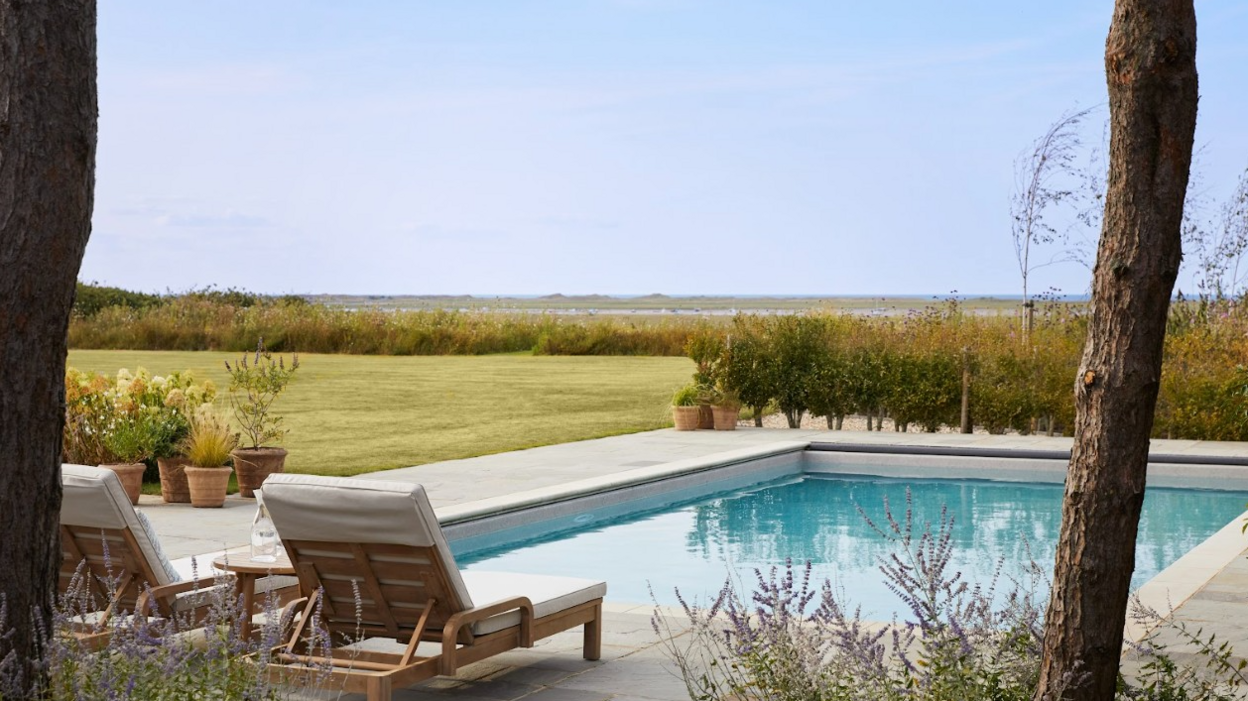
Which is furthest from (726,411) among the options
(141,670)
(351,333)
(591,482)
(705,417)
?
(351,333)

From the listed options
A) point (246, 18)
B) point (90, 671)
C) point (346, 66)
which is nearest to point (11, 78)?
point (90, 671)

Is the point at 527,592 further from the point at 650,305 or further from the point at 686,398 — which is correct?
the point at 650,305

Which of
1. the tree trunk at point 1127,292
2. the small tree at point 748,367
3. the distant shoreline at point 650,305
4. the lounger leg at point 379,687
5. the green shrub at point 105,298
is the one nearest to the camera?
the tree trunk at point 1127,292

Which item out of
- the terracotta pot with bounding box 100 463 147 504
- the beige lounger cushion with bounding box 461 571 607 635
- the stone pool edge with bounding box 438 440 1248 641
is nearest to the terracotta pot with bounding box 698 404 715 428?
the stone pool edge with bounding box 438 440 1248 641

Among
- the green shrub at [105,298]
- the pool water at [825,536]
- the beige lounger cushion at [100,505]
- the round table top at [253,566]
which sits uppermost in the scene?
the green shrub at [105,298]

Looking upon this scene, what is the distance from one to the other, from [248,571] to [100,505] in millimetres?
556

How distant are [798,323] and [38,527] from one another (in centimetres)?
1213

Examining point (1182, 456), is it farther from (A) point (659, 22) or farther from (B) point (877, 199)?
(B) point (877, 199)

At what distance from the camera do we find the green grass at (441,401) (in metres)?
12.4

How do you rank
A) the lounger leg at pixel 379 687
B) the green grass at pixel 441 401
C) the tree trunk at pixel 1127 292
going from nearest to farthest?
the tree trunk at pixel 1127 292 → the lounger leg at pixel 379 687 → the green grass at pixel 441 401

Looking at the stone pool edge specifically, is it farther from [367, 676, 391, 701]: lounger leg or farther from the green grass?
[367, 676, 391, 701]: lounger leg

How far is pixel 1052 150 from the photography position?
16.6m

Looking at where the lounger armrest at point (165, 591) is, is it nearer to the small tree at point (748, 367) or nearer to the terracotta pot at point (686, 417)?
the terracotta pot at point (686, 417)

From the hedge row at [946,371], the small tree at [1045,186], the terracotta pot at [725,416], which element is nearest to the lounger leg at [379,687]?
the terracotta pot at [725,416]
